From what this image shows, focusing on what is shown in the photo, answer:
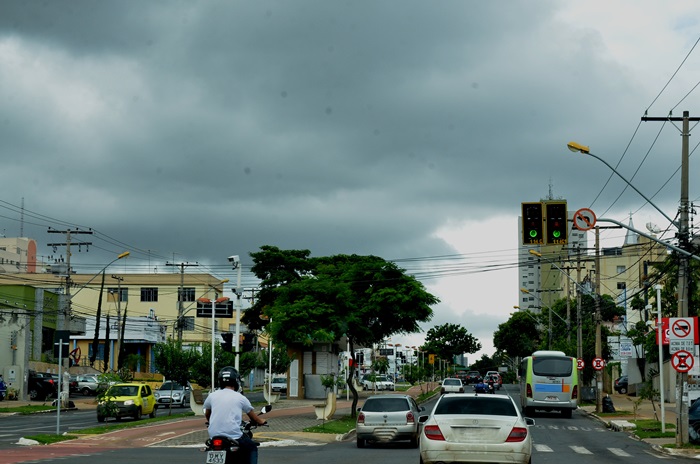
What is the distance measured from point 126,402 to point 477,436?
27443 millimetres

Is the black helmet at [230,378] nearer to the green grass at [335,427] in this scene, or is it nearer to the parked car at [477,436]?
the parked car at [477,436]

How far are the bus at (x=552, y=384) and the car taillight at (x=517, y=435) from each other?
31780mm

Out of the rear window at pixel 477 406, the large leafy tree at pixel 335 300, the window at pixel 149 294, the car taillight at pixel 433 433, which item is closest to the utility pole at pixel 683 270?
the rear window at pixel 477 406

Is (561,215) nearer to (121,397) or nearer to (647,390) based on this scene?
(647,390)

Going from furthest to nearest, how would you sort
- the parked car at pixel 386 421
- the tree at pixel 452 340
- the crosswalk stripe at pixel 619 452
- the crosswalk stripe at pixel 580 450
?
the tree at pixel 452 340, the parked car at pixel 386 421, the crosswalk stripe at pixel 580 450, the crosswalk stripe at pixel 619 452

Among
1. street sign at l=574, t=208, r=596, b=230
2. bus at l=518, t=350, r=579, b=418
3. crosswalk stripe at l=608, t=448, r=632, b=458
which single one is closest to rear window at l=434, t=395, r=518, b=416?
crosswalk stripe at l=608, t=448, r=632, b=458

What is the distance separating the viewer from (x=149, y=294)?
114 meters

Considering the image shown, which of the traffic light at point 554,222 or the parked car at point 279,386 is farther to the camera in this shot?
the parked car at point 279,386

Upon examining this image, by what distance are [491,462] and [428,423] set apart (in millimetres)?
1362

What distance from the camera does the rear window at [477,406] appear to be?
16594mm

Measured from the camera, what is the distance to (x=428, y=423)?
16672mm

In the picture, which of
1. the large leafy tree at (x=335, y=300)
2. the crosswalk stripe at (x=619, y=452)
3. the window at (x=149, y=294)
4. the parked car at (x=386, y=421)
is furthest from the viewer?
the window at (x=149, y=294)

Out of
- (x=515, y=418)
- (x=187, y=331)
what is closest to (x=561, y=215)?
(x=515, y=418)

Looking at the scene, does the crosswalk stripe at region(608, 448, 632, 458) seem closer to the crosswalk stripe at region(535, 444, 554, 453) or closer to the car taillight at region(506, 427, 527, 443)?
the crosswalk stripe at region(535, 444, 554, 453)
